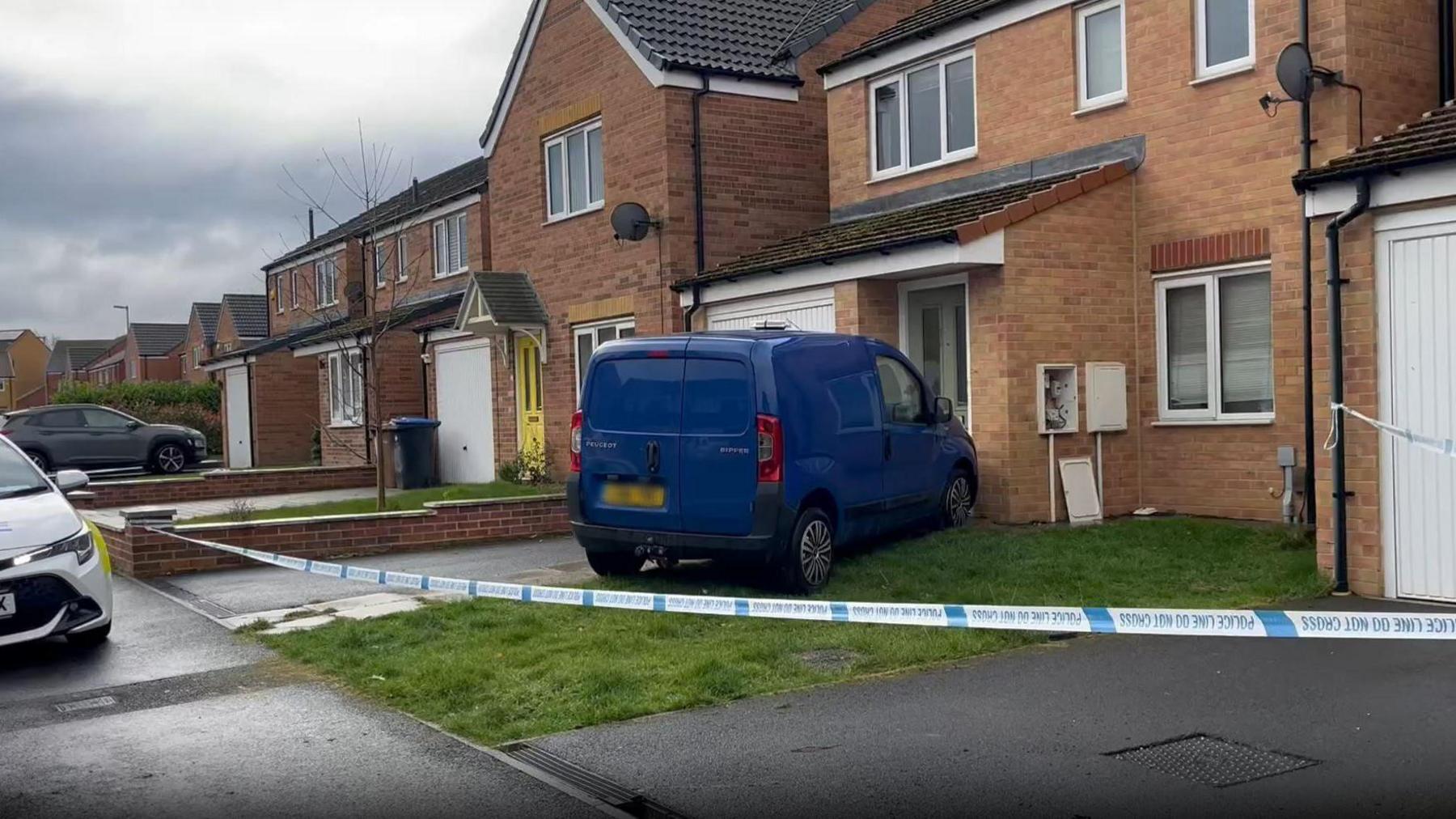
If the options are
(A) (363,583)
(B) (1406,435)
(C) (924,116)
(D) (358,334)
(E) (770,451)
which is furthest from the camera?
(D) (358,334)

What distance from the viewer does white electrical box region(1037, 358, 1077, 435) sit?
42.4 feet

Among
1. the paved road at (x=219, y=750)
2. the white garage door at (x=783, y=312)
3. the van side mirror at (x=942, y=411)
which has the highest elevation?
the white garage door at (x=783, y=312)

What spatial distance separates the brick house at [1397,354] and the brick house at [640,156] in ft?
32.4

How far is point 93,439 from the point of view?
2747 cm

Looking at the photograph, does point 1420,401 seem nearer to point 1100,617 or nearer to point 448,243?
point 1100,617

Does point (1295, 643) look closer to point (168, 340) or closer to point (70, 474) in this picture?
point (70, 474)

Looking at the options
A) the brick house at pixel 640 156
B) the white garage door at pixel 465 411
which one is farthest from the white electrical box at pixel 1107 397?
the white garage door at pixel 465 411

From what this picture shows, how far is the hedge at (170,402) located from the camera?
40781mm

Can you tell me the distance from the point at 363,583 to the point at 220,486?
1192 centimetres

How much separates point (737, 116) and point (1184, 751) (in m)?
13.7

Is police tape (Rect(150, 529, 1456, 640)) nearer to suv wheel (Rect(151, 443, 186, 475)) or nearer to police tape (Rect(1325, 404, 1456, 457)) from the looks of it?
police tape (Rect(1325, 404, 1456, 457))

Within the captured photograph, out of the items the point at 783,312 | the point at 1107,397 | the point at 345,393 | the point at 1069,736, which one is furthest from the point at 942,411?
the point at 345,393

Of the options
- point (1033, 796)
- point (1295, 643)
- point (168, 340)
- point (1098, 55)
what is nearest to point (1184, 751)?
point (1033, 796)

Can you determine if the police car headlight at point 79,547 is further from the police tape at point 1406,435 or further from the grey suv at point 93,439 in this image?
the grey suv at point 93,439
